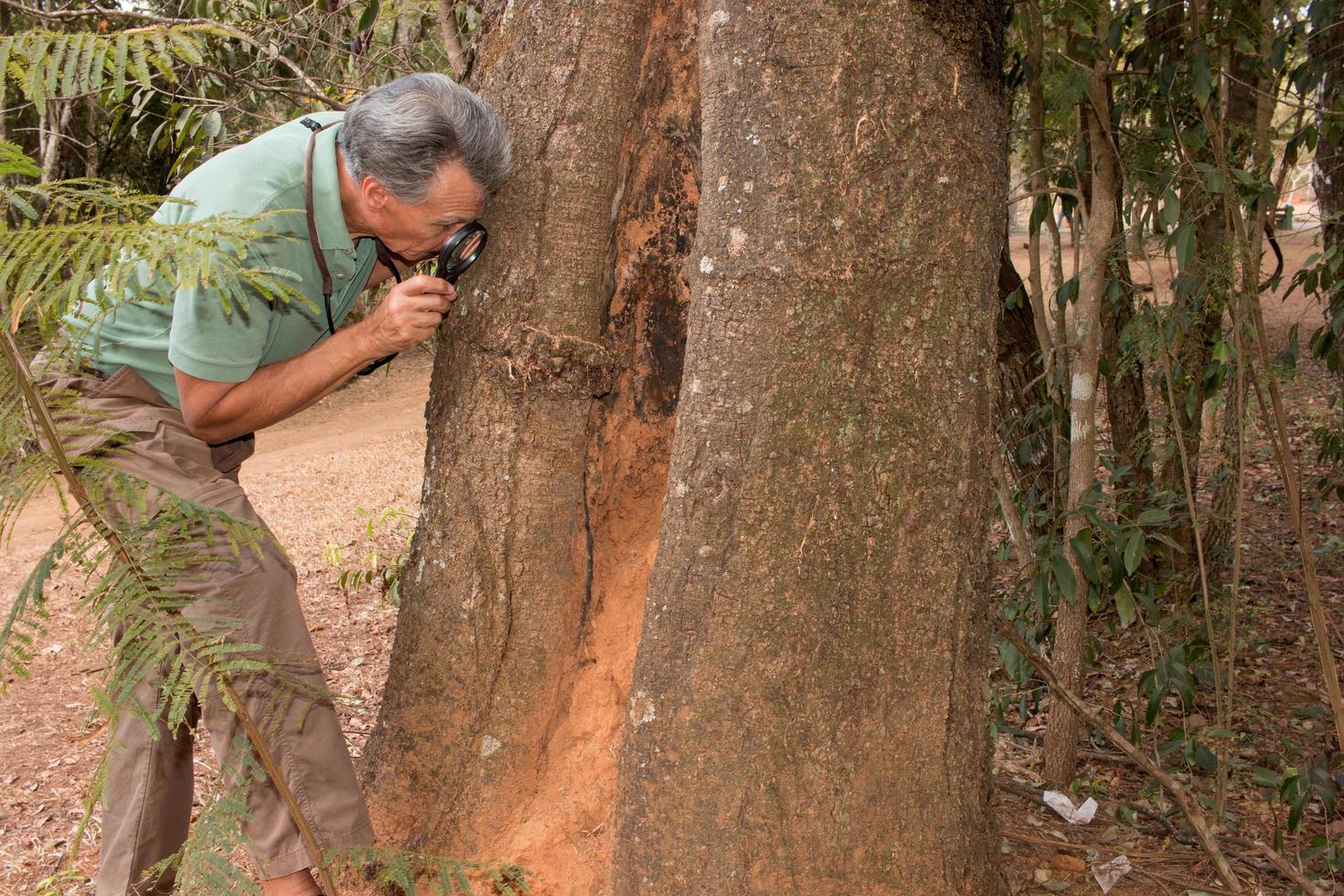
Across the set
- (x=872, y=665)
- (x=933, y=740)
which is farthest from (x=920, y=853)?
(x=872, y=665)

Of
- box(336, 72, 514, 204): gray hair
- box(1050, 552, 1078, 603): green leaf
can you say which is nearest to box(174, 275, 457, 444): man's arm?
box(336, 72, 514, 204): gray hair

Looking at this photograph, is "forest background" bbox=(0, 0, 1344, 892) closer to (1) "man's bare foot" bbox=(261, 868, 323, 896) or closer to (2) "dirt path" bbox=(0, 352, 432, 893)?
(2) "dirt path" bbox=(0, 352, 432, 893)

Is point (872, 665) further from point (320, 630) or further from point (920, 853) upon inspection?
point (320, 630)

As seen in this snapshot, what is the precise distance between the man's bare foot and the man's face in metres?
1.38

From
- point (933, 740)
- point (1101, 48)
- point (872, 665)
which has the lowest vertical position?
point (933, 740)

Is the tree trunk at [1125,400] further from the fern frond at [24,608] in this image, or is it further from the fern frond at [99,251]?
the fern frond at [24,608]

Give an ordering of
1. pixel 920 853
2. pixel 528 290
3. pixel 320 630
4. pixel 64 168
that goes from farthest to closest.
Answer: pixel 64 168 → pixel 320 630 → pixel 528 290 → pixel 920 853

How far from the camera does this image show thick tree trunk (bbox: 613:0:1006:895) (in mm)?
1954

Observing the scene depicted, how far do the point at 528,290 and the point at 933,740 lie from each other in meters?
1.25

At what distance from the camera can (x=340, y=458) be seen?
9.08m

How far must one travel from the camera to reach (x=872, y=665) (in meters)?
2.01

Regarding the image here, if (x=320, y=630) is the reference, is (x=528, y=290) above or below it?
above

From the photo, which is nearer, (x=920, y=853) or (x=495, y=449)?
(x=920, y=853)

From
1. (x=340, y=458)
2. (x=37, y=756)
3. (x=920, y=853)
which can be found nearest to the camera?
(x=920, y=853)
